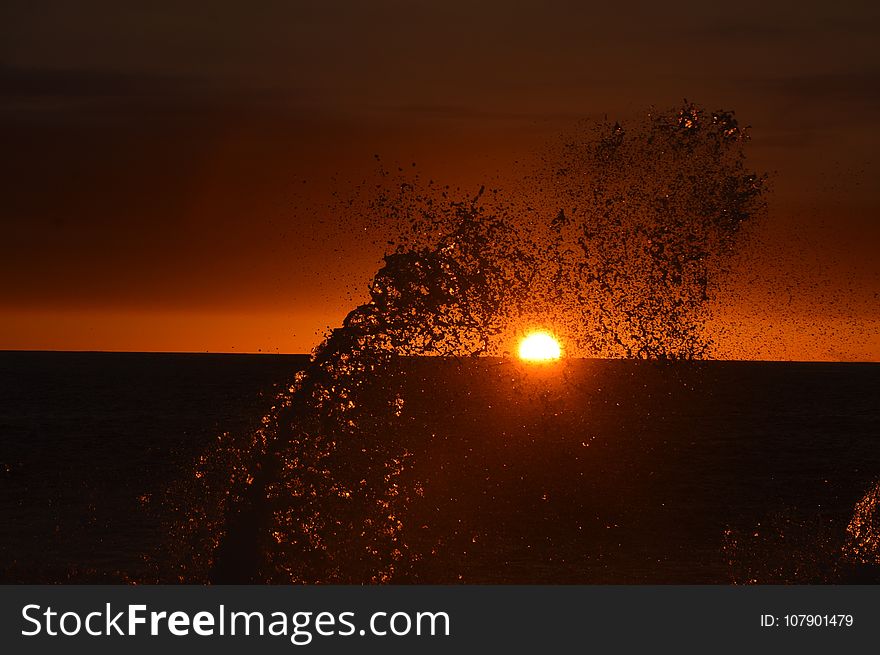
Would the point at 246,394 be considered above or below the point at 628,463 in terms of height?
above

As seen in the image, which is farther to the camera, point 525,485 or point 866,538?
point 525,485

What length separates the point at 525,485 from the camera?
4391cm

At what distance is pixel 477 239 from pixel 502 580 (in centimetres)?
886

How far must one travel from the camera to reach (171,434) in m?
71.8

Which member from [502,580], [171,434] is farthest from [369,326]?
[171,434]

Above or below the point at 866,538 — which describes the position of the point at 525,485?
above

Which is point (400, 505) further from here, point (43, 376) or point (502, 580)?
point (43, 376)

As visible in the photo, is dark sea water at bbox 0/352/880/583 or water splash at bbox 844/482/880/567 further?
dark sea water at bbox 0/352/880/583

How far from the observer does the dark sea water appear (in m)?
25.2

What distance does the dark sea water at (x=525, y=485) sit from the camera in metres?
25.2

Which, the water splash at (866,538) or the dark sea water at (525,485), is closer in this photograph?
the water splash at (866,538)

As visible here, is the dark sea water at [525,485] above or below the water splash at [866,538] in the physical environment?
above

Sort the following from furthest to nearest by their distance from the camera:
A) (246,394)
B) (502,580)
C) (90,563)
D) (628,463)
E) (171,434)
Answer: (246,394)
(171,434)
(628,463)
(90,563)
(502,580)

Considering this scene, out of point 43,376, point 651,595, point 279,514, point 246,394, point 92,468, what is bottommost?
point 651,595
